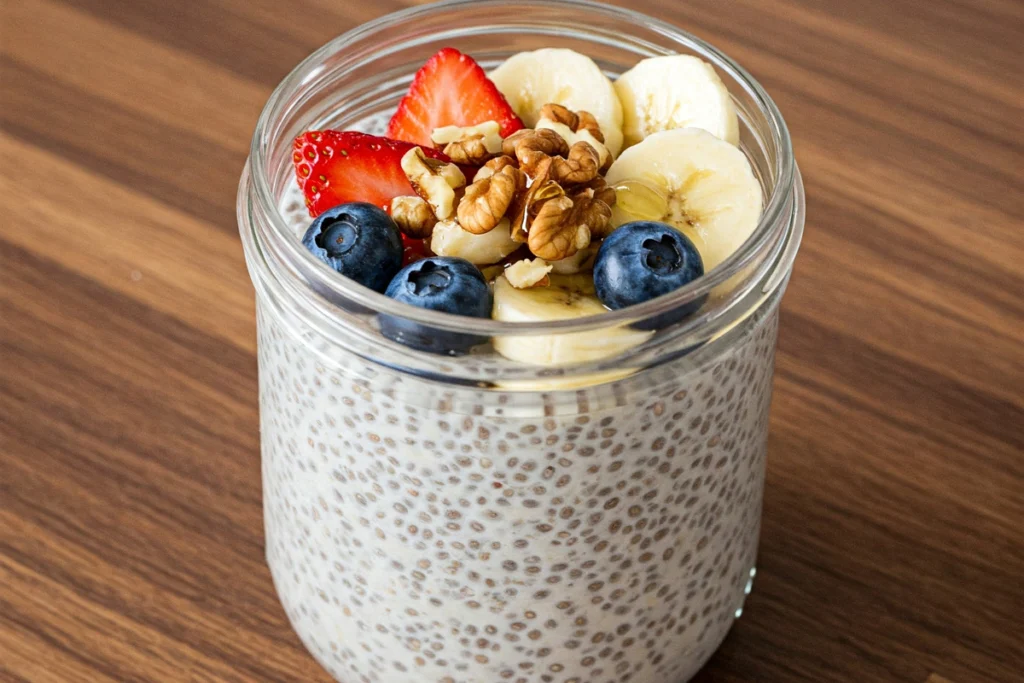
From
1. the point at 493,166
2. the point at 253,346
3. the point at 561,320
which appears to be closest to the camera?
the point at 561,320

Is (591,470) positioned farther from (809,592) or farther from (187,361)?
(187,361)

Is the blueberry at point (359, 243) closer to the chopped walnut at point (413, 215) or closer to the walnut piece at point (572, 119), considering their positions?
the chopped walnut at point (413, 215)

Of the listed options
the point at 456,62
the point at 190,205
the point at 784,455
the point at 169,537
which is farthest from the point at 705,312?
the point at 190,205

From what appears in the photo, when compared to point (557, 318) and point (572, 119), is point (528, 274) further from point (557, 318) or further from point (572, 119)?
point (572, 119)

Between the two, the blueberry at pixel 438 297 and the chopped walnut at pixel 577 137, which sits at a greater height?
the chopped walnut at pixel 577 137

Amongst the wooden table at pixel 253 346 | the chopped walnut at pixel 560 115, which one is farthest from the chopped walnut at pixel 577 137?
the wooden table at pixel 253 346

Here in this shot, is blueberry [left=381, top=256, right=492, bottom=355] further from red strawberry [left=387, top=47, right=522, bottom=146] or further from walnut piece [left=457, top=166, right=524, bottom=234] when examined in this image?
red strawberry [left=387, top=47, right=522, bottom=146]

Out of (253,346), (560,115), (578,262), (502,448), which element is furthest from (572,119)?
(253,346)
